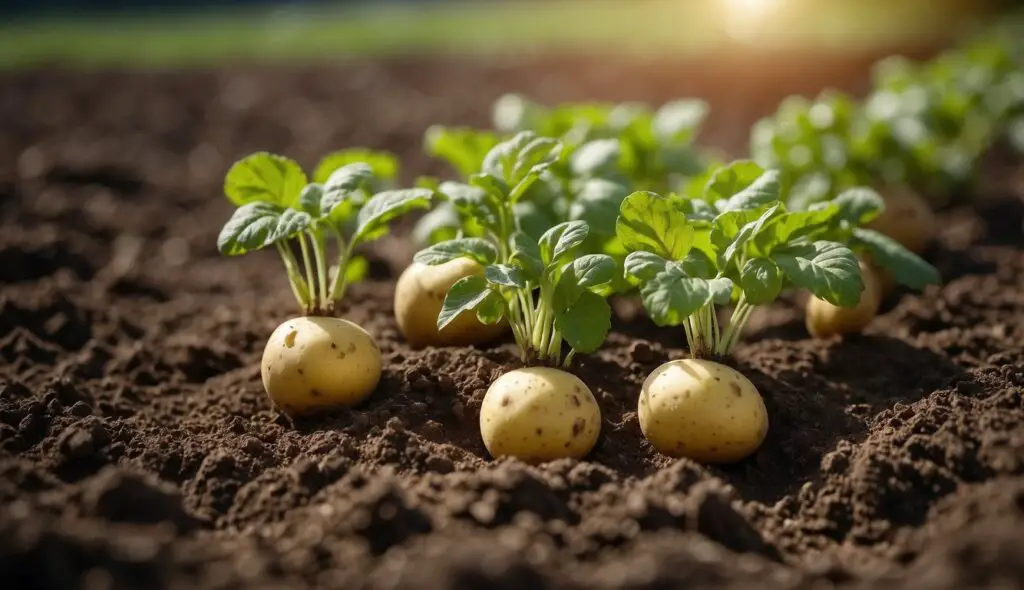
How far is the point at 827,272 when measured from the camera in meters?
2.83

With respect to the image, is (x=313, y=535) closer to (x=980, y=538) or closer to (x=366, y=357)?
(x=366, y=357)

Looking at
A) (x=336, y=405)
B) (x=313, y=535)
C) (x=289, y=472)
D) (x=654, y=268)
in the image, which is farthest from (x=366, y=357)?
(x=654, y=268)

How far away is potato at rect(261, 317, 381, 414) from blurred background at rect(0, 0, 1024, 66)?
7.87 meters

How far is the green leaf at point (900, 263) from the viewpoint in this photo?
338 centimetres

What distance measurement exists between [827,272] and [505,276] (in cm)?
100

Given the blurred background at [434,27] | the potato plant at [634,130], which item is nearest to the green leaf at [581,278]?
the potato plant at [634,130]

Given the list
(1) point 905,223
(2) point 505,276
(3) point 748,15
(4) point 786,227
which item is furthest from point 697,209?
(3) point 748,15

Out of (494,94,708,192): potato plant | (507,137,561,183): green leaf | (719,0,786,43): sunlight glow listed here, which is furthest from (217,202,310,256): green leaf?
(719,0,786,43): sunlight glow

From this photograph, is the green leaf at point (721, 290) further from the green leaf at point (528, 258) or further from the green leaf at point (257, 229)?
the green leaf at point (257, 229)

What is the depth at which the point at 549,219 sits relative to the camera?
3.59m

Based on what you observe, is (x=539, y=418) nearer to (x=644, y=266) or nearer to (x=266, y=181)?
(x=644, y=266)

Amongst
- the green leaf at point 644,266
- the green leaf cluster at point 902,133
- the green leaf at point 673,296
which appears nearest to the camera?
the green leaf at point 673,296

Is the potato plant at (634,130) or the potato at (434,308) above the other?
the potato plant at (634,130)

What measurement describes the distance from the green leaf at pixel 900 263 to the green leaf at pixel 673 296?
108cm
